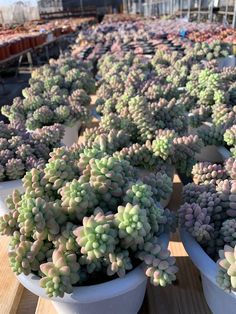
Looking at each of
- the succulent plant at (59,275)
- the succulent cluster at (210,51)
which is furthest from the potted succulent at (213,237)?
the succulent cluster at (210,51)

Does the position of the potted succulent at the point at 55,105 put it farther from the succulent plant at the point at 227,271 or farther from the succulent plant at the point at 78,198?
the succulent plant at the point at 227,271

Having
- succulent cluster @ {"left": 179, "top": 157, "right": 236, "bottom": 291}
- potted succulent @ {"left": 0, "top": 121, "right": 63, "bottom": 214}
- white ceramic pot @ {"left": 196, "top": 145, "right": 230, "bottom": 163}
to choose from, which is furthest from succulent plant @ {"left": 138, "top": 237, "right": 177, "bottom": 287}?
white ceramic pot @ {"left": 196, "top": 145, "right": 230, "bottom": 163}

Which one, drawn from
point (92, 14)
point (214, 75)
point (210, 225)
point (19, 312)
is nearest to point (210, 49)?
point (214, 75)

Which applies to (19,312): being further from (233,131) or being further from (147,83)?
(147,83)

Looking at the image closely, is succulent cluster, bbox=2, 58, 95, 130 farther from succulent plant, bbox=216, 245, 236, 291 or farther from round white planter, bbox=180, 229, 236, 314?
succulent plant, bbox=216, 245, 236, 291

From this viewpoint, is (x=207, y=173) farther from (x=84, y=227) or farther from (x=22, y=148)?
(x=22, y=148)

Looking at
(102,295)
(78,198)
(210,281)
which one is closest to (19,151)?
(78,198)
